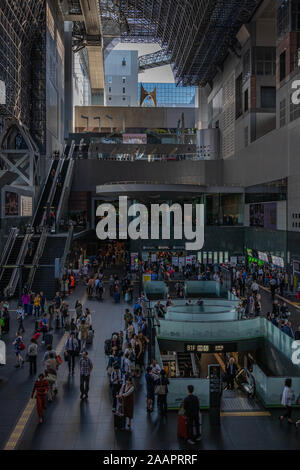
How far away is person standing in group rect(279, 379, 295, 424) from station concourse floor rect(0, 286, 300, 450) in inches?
7.5

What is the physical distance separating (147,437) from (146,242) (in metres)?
28.6

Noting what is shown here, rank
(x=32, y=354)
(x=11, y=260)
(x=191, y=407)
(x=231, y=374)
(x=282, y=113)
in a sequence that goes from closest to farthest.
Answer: (x=191, y=407)
(x=32, y=354)
(x=231, y=374)
(x=11, y=260)
(x=282, y=113)

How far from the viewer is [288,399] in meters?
9.45

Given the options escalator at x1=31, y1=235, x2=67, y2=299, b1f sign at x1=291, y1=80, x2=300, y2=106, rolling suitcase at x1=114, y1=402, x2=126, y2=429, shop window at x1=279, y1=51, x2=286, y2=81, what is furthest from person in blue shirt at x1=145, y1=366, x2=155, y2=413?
shop window at x1=279, y1=51, x2=286, y2=81

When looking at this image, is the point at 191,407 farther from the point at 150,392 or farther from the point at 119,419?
the point at 150,392

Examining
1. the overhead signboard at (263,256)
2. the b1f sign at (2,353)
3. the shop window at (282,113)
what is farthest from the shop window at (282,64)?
the b1f sign at (2,353)

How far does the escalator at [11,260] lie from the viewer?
2345 cm

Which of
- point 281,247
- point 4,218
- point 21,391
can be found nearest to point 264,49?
point 281,247

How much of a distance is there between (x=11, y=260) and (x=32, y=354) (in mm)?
14782

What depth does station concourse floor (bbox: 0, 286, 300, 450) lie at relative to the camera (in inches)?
326

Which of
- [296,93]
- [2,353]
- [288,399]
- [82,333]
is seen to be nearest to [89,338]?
[82,333]
